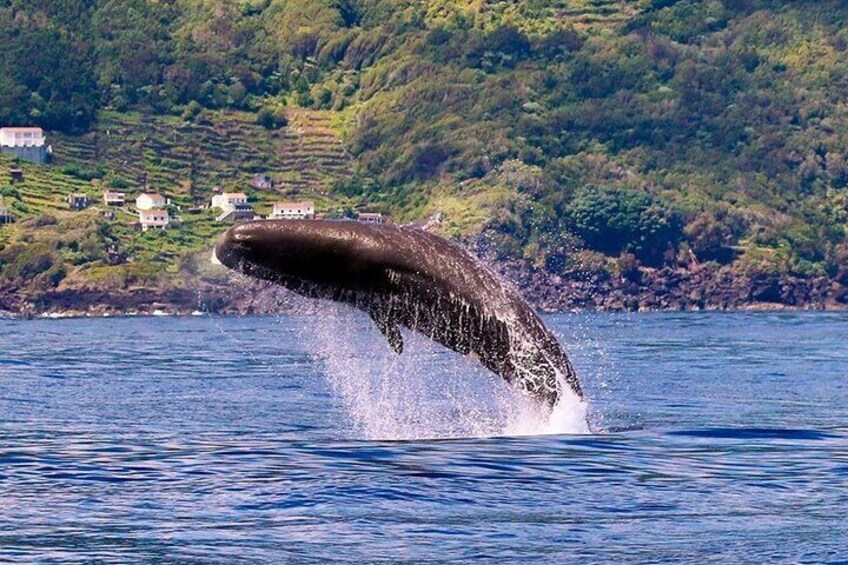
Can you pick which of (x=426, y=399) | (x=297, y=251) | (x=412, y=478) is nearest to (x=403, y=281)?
(x=297, y=251)

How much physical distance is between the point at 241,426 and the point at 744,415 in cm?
1042

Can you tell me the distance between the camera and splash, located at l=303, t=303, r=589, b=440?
101 feet

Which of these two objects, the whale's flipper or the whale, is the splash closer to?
the whale's flipper

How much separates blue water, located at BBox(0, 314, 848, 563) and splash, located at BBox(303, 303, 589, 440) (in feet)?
0.75

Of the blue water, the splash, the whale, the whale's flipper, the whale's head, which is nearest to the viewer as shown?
the blue water

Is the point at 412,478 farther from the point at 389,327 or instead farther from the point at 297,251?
the point at 297,251

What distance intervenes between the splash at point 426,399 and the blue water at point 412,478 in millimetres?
228

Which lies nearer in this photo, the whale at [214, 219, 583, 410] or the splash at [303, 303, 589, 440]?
the whale at [214, 219, 583, 410]

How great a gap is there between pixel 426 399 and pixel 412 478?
59.6ft

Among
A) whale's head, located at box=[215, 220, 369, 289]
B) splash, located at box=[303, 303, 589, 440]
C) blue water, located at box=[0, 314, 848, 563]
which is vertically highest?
whale's head, located at box=[215, 220, 369, 289]

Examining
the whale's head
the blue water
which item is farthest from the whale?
the blue water

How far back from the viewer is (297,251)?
27.6m

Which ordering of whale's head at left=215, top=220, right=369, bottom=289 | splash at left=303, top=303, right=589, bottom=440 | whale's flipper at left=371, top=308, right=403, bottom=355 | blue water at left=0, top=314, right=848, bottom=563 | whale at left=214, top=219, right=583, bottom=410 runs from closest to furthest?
blue water at left=0, top=314, right=848, bottom=563
whale's head at left=215, top=220, right=369, bottom=289
whale at left=214, top=219, right=583, bottom=410
whale's flipper at left=371, top=308, right=403, bottom=355
splash at left=303, top=303, right=589, bottom=440

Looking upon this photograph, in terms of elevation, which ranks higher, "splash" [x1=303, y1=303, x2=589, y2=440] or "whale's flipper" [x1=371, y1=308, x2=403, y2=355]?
"whale's flipper" [x1=371, y1=308, x2=403, y2=355]
